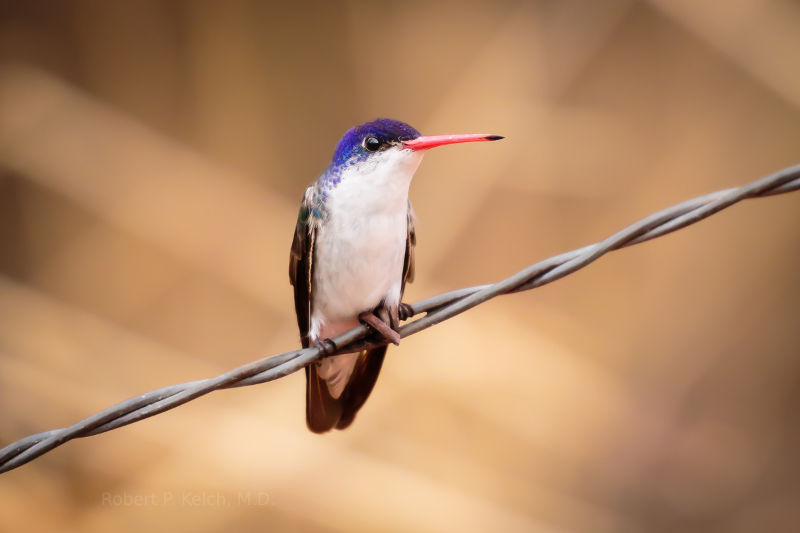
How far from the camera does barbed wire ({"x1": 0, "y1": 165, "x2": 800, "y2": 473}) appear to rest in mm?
1413

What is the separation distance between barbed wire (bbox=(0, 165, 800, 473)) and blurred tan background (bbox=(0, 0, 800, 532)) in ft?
9.81

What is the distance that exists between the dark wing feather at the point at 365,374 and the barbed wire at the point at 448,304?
690 millimetres

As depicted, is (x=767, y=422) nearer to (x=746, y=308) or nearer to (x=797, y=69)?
(x=746, y=308)

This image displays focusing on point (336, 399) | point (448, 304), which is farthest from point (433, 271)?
point (448, 304)

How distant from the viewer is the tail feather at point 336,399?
2480 mm

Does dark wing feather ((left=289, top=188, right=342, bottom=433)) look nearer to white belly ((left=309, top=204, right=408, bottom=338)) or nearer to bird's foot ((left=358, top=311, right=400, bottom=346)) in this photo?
white belly ((left=309, top=204, right=408, bottom=338))

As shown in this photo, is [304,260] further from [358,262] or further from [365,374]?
[365,374]

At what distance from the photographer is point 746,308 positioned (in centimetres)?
457

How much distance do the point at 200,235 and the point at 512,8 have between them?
256cm

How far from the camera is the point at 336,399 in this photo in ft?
8.41

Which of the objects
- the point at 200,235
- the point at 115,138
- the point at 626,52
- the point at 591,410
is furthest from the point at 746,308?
the point at 115,138

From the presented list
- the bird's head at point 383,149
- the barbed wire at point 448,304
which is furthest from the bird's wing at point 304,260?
the barbed wire at point 448,304

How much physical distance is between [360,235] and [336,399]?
732mm

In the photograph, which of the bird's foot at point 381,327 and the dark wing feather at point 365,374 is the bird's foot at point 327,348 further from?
the dark wing feather at point 365,374
